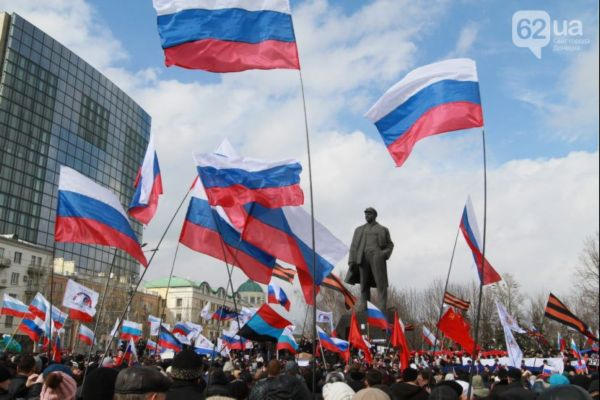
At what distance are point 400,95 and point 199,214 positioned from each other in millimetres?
4728

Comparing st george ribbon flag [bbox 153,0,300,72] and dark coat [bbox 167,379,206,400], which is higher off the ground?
st george ribbon flag [bbox 153,0,300,72]

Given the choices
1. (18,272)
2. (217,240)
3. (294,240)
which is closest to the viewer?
(294,240)

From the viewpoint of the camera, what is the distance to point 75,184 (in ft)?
34.1

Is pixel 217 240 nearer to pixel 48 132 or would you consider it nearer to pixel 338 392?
pixel 338 392

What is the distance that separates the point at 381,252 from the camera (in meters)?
16.3

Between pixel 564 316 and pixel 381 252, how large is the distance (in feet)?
19.8

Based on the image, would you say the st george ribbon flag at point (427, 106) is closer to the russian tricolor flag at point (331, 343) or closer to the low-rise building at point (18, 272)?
the russian tricolor flag at point (331, 343)

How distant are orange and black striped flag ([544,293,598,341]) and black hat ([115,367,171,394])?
30.2 feet

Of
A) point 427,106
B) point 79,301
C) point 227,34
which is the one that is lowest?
point 79,301

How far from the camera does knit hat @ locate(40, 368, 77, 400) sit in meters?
3.65

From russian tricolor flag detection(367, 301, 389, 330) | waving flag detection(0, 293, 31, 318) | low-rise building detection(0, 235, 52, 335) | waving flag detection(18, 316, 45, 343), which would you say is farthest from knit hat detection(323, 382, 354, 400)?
low-rise building detection(0, 235, 52, 335)

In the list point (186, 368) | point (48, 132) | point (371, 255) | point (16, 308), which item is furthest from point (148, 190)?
point (48, 132)

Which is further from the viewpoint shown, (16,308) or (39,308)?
(16,308)

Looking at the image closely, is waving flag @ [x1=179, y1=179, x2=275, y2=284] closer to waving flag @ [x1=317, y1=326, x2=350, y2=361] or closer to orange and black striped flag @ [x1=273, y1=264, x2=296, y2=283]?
waving flag @ [x1=317, y1=326, x2=350, y2=361]
